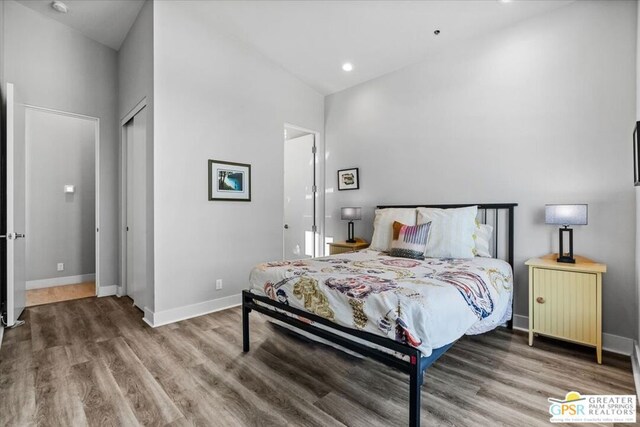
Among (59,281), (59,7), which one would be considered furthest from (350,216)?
(59,281)

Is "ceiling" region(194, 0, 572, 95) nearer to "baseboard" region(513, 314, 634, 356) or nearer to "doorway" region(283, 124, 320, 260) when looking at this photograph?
"doorway" region(283, 124, 320, 260)

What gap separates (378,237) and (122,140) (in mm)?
3713

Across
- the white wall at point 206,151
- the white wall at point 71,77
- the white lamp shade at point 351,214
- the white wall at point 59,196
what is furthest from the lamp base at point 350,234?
the white wall at point 59,196

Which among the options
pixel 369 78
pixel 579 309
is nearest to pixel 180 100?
pixel 369 78

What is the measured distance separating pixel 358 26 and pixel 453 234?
8.02 ft

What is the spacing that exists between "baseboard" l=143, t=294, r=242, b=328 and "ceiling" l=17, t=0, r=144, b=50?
11.1 ft

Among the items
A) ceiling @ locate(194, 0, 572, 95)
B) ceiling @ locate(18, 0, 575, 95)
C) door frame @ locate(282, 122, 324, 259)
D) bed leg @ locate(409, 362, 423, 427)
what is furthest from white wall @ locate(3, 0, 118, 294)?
bed leg @ locate(409, 362, 423, 427)

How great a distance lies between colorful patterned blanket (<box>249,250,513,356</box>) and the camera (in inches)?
63.2

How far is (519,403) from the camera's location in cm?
184

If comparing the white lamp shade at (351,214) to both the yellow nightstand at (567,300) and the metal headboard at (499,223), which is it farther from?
the yellow nightstand at (567,300)

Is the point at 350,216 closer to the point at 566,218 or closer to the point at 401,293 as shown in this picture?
the point at 566,218

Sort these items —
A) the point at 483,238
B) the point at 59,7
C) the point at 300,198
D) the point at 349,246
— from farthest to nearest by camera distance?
1. the point at 300,198
2. the point at 349,246
3. the point at 59,7
4. the point at 483,238

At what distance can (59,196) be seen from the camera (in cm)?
478

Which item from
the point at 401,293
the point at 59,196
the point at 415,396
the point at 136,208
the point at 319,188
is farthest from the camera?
the point at 319,188
